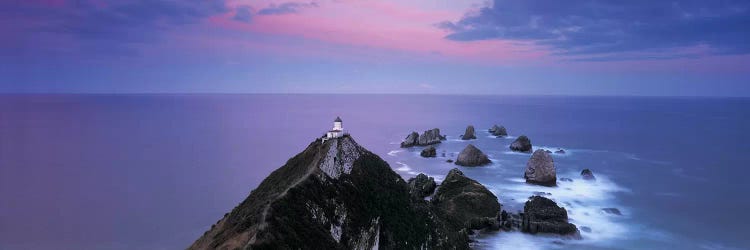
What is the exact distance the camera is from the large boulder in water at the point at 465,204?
168ft

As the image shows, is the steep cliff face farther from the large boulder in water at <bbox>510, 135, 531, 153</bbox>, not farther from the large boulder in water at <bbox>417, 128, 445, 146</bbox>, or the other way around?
the large boulder in water at <bbox>417, 128, 445, 146</bbox>

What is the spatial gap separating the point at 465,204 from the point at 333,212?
27721mm

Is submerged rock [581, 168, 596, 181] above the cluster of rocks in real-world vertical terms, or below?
below

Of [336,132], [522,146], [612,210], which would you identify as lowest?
[612,210]

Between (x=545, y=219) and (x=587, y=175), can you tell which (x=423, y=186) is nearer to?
(x=545, y=219)

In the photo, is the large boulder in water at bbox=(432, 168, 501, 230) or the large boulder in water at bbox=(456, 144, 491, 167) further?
the large boulder in water at bbox=(456, 144, 491, 167)

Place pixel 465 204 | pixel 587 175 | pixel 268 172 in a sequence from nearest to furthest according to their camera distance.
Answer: pixel 465 204, pixel 587 175, pixel 268 172

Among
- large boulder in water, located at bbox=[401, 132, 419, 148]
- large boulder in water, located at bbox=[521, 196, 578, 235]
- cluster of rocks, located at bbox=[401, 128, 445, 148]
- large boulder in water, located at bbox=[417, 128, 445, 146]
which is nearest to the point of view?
large boulder in water, located at bbox=[521, 196, 578, 235]

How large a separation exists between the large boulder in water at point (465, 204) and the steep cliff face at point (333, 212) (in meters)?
6.68

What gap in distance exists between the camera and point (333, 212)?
104 ft

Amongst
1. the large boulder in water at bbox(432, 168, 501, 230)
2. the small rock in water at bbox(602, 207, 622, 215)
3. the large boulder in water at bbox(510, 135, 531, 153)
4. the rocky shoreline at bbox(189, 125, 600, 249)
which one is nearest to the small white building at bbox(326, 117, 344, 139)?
the rocky shoreline at bbox(189, 125, 600, 249)

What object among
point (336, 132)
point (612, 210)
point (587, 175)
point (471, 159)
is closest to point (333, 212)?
point (336, 132)

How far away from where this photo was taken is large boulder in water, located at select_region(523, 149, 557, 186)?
240ft

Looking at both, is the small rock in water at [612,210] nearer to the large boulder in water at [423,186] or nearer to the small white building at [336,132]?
the large boulder in water at [423,186]
